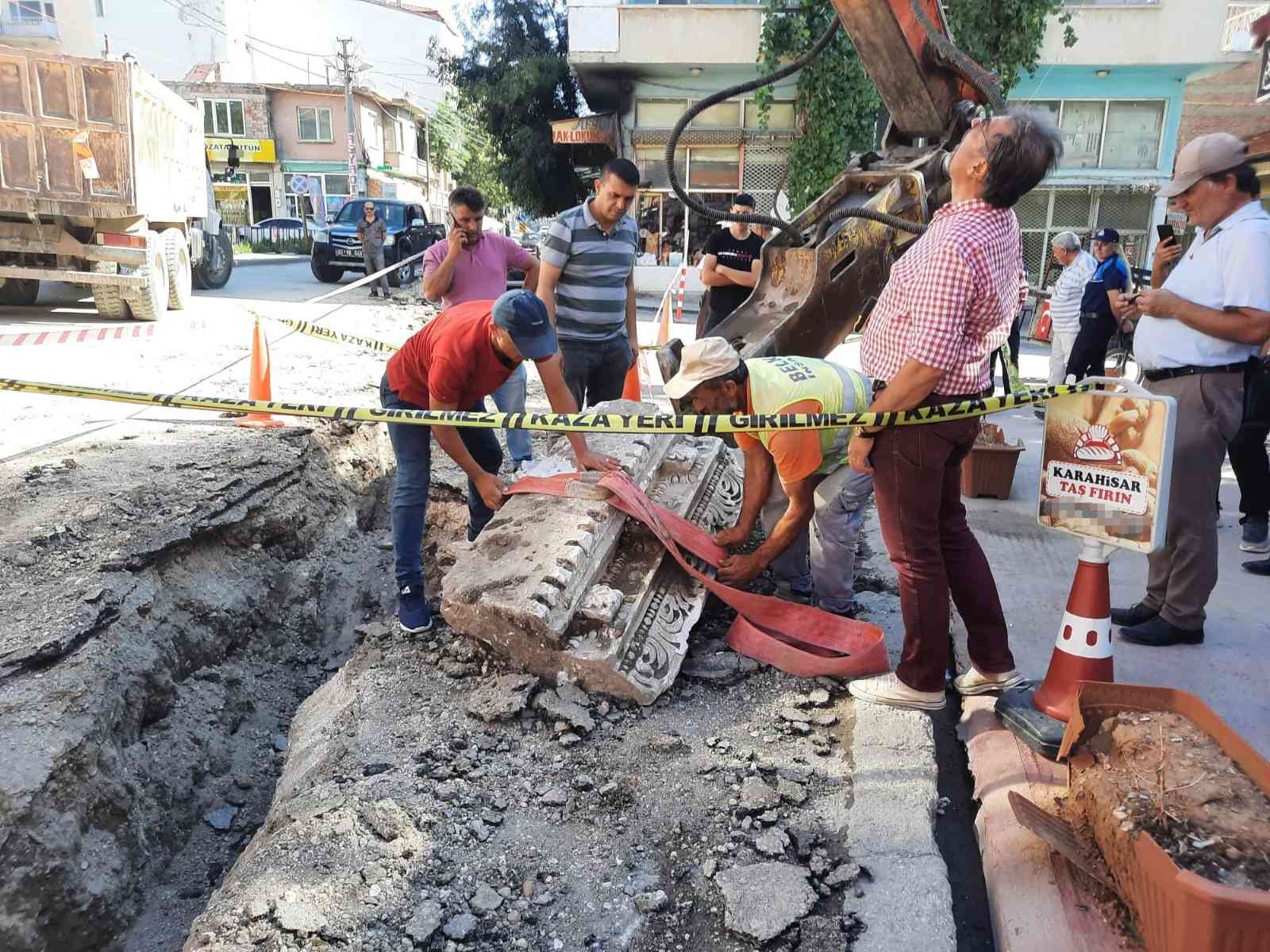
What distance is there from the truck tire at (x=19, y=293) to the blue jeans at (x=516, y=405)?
955 centimetres

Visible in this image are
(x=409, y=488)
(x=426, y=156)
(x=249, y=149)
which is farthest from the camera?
(x=426, y=156)

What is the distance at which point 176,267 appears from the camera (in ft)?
36.8

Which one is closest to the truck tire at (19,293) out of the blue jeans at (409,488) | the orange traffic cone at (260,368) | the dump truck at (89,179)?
the dump truck at (89,179)

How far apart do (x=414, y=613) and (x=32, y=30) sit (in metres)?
38.2

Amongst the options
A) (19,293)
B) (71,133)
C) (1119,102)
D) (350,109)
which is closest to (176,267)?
(71,133)

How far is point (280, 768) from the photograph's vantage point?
361 cm

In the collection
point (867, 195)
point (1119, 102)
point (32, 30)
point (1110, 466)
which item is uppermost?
point (32, 30)

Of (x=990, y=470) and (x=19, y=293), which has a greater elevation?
(x=19, y=293)

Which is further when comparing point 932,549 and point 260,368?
point 260,368

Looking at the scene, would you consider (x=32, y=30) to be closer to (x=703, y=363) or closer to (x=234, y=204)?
(x=234, y=204)

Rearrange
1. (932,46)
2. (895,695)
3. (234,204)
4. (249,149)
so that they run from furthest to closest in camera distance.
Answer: (234,204) → (249,149) → (932,46) → (895,695)

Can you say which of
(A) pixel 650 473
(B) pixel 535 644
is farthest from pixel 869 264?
(B) pixel 535 644

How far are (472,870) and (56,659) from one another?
1.89m

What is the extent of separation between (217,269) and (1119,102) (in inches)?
678
